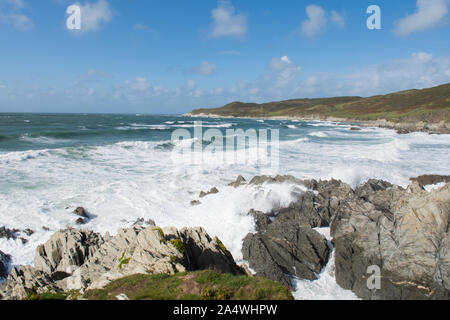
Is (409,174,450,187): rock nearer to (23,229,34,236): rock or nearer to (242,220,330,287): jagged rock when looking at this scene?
(242,220,330,287): jagged rock

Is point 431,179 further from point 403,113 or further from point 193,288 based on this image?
point 403,113

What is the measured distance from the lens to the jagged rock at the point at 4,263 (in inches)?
399

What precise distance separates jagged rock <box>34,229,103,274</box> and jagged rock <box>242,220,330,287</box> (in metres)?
6.97

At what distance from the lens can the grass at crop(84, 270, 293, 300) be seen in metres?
6.29

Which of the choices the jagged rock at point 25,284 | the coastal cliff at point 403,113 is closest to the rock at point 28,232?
the jagged rock at point 25,284

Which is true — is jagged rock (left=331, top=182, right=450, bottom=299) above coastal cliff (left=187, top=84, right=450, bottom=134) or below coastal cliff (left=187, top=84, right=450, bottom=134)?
below

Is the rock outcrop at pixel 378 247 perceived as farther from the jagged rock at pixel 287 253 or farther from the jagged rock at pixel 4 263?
the jagged rock at pixel 4 263

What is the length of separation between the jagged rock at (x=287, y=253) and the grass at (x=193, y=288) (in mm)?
3572

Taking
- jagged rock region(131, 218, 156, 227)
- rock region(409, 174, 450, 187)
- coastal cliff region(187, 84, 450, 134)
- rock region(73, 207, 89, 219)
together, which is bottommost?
jagged rock region(131, 218, 156, 227)

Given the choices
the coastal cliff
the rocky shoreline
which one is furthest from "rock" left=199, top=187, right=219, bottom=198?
the coastal cliff

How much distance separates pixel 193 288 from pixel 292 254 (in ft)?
19.6

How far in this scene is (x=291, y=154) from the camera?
3503 centimetres

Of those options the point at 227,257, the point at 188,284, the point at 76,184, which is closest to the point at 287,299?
the point at 188,284
